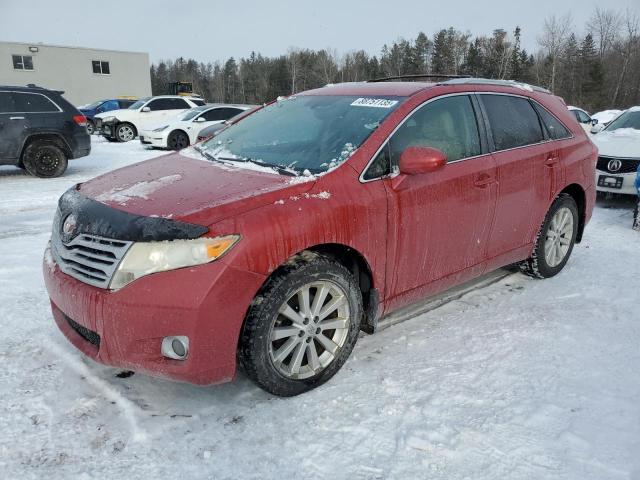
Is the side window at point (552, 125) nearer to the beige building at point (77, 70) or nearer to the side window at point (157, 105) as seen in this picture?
the side window at point (157, 105)

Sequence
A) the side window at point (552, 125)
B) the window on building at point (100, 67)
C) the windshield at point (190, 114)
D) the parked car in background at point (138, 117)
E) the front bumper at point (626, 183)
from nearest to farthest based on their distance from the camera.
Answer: the side window at point (552, 125) < the front bumper at point (626, 183) < the windshield at point (190, 114) < the parked car in background at point (138, 117) < the window on building at point (100, 67)

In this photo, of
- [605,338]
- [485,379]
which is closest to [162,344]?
[485,379]

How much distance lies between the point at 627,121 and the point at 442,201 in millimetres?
7696

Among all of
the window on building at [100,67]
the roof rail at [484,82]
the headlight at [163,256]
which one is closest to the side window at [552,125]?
the roof rail at [484,82]

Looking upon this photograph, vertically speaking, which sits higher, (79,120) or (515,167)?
(79,120)

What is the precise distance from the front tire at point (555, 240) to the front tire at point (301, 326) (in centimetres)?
225

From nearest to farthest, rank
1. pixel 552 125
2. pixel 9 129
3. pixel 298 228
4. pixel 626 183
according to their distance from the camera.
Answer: pixel 298 228, pixel 552 125, pixel 626 183, pixel 9 129

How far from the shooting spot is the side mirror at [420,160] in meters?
3.03

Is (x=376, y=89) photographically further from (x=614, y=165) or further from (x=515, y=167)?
(x=614, y=165)

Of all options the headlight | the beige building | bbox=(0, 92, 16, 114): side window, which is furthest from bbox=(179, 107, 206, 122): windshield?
the beige building

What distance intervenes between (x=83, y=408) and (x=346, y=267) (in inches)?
63.2

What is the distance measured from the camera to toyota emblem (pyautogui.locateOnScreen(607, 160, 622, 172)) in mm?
7633

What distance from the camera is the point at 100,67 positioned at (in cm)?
4409

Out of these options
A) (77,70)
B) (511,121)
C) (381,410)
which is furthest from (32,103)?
(77,70)
